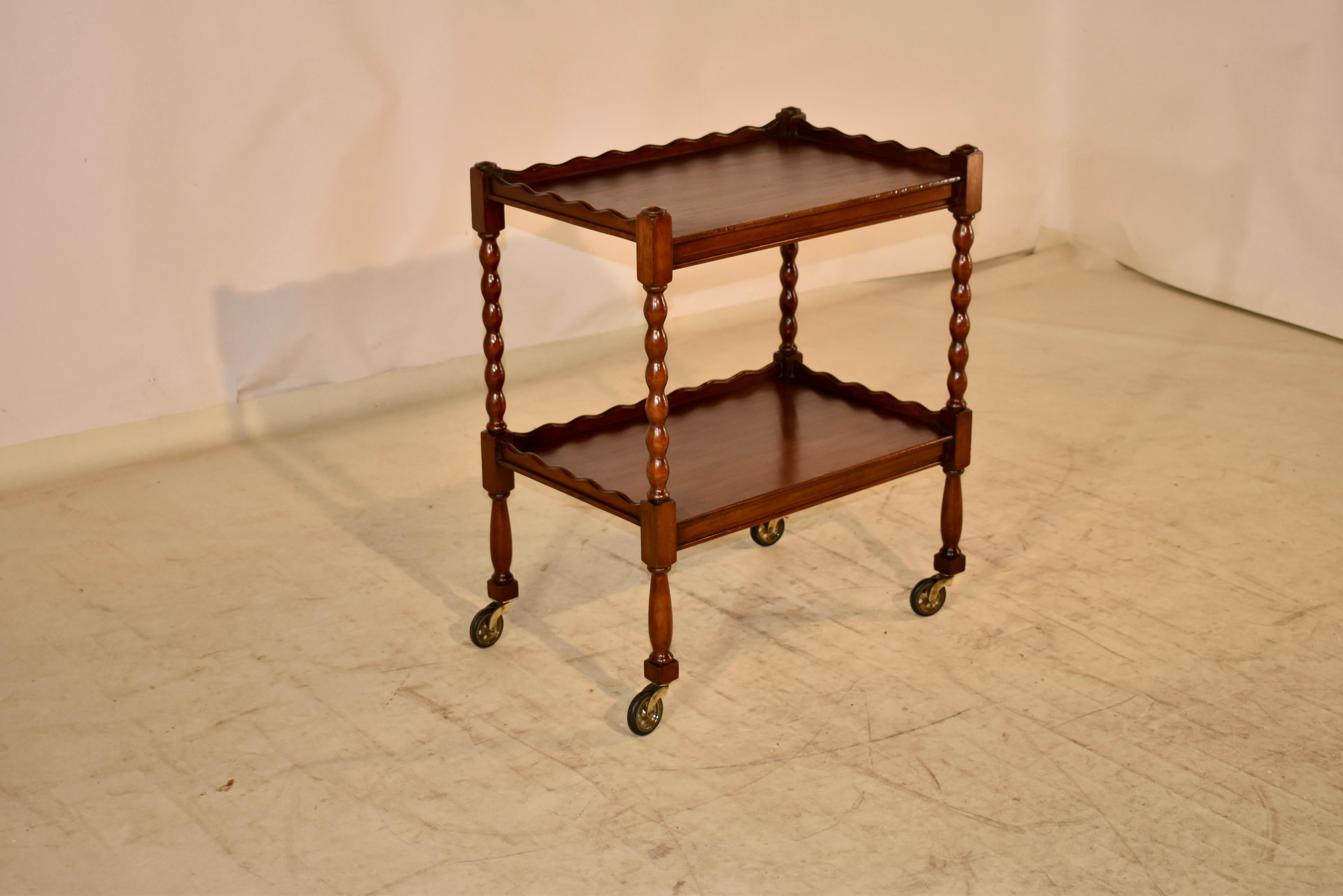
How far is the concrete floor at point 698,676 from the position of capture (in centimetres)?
252

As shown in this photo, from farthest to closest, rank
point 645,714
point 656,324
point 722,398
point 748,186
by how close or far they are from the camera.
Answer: point 722,398 < point 748,186 < point 645,714 < point 656,324

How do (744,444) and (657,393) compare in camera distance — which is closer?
(657,393)

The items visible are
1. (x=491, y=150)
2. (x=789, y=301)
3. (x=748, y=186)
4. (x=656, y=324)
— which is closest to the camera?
(x=656, y=324)

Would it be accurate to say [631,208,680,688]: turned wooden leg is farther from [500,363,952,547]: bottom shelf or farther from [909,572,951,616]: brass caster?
[909,572,951,616]: brass caster

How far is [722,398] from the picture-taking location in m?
3.43

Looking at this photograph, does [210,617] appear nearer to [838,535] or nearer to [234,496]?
[234,496]

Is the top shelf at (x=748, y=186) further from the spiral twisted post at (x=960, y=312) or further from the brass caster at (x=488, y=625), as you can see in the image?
the brass caster at (x=488, y=625)

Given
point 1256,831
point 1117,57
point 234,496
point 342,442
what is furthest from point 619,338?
point 1256,831

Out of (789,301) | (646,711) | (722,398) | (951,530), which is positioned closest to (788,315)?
(789,301)

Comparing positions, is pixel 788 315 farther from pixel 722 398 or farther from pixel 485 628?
pixel 485 628

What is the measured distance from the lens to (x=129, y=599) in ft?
→ 11.2

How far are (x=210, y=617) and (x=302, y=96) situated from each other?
167 cm

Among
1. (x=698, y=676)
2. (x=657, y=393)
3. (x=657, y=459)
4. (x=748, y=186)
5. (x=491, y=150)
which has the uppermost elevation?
(x=748, y=186)

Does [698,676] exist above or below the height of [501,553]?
below
